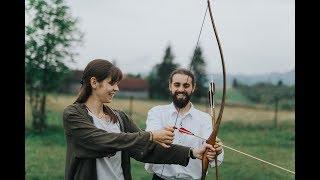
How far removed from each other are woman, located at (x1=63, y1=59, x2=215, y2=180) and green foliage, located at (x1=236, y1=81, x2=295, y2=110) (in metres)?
6.73

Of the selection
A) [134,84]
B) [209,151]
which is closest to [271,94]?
[134,84]

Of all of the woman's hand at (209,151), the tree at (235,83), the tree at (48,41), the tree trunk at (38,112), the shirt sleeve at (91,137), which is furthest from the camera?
the tree at (235,83)

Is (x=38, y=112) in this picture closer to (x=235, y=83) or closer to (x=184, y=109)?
(x=235, y=83)

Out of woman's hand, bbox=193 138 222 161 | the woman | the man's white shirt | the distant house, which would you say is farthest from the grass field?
the woman

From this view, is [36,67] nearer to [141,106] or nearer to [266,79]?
[141,106]

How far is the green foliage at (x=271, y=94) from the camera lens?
9.02 m

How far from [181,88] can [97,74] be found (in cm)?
60

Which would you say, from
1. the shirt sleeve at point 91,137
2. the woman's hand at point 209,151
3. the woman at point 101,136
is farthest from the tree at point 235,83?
the shirt sleeve at point 91,137

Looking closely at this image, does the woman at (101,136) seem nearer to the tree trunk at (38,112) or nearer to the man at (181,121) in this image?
the man at (181,121)

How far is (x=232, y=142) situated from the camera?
24.5 feet

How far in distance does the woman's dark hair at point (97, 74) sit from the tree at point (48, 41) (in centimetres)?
246

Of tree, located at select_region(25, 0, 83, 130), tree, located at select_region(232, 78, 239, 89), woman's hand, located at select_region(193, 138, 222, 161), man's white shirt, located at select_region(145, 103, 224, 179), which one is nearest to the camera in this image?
woman's hand, located at select_region(193, 138, 222, 161)

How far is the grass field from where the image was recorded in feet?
18.3

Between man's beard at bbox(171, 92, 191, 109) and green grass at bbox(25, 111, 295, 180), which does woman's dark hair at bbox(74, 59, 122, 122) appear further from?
green grass at bbox(25, 111, 295, 180)
